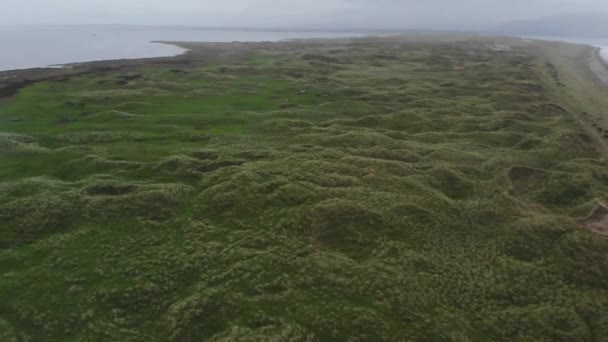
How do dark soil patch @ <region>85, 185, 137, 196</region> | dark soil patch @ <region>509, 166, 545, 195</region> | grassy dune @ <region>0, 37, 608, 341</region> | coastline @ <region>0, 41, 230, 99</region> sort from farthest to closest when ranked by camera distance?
coastline @ <region>0, 41, 230, 99</region>, dark soil patch @ <region>509, 166, 545, 195</region>, dark soil patch @ <region>85, 185, 137, 196</region>, grassy dune @ <region>0, 37, 608, 341</region>

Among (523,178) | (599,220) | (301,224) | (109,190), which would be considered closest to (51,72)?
(109,190)

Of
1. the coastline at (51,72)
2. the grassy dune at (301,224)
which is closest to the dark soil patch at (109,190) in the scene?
the grassy dune at (301,224)

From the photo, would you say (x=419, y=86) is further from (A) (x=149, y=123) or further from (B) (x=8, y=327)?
(B) (x=8, y=327)

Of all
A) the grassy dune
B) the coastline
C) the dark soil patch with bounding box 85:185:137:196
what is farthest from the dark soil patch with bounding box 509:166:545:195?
the coastline

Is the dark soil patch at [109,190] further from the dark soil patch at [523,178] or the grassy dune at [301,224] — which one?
the dark soil patch at [523,178]

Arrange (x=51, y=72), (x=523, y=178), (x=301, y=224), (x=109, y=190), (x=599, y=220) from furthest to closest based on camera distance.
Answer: (x=51, y=72) < (x=523, y=178) < (x=109, y=190) < (x=599, y=220) < (x=301, y=224)

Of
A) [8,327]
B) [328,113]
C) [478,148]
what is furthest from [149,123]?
[478,148]

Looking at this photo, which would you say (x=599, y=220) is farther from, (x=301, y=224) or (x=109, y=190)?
(x=109, y=190)

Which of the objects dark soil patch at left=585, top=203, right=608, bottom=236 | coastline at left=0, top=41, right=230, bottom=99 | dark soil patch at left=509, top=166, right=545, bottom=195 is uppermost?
coastline at left=0, top=41, right=230, bottom=99

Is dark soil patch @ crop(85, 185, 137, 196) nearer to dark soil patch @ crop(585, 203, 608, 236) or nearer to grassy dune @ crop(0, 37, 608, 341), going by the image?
grassy dune @ crop(0, 37, 608, 341)
